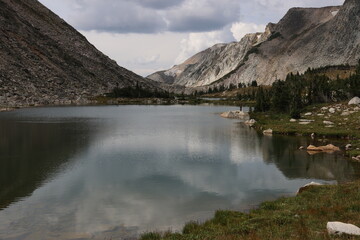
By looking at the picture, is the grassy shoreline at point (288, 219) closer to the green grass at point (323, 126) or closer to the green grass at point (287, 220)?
the green grass at point (287, 220)

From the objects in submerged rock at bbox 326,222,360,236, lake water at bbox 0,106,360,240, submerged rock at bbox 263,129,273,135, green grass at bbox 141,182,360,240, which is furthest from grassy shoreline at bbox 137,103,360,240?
submerged rock at bbox 263,129,273,135

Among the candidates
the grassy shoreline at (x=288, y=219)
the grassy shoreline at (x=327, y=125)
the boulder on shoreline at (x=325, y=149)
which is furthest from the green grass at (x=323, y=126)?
the grassy shoreline at (x=288, y=219)

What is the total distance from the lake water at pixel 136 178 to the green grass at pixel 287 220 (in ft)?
8.85

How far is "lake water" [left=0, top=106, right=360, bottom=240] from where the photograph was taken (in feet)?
90.7

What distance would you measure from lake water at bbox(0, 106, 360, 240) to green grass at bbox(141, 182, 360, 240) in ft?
8.85

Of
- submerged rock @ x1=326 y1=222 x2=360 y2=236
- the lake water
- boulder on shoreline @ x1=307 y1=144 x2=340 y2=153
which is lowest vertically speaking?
the lake water

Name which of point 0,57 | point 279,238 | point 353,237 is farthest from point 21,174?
point 0,57

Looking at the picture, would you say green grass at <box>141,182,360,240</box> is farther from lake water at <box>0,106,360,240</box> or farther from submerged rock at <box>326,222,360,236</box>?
lake water at <box>0,106,360,240</box>

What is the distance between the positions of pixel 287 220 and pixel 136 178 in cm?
2241

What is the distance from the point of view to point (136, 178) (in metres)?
41.3

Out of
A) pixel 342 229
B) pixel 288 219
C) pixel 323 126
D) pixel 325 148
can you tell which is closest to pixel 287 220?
pixel 288 219

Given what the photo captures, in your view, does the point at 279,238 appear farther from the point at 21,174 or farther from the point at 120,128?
the point at 120,128

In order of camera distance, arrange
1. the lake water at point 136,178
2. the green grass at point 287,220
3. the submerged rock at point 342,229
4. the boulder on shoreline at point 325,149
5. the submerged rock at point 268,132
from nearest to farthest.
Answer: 1. the submerged rock at point 342,229
2. the green grass at point 287,220
3. the lake water at point 136,178
4. the boulder on shoreline at point 325,149
5. the submerged rock at point 268,132

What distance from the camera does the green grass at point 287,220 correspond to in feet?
64.9
